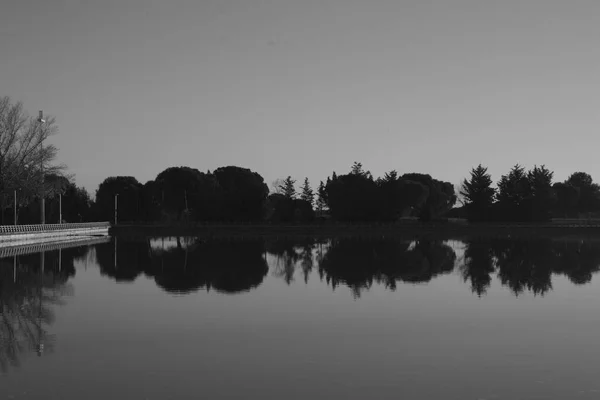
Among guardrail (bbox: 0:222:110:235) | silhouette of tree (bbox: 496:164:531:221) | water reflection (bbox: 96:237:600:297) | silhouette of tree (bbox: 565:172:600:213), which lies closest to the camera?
water reflection (bbox: 96:237:600:297)

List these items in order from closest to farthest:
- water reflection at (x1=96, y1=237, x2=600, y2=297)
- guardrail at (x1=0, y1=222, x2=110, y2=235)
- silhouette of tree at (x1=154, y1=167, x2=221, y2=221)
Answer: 1. water reflection at (x1=96, y1=237, x2=600, y2=297)
2. guardrail at (x1=0, y1=222, x2=110, y2=235)
3. silhouette of tree at (x1=154, y1=167, x2=221, y2=221)

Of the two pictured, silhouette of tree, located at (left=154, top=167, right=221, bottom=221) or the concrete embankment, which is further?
silhouette of tree, located at (left=154, top=167, right=221, bottom=221)

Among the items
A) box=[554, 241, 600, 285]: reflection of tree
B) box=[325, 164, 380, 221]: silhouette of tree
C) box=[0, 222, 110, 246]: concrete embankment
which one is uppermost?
box=[325, 164, 380, 221]: silhouette of tree

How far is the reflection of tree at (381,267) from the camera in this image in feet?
102

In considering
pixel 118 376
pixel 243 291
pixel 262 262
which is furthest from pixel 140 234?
pixel 118 376

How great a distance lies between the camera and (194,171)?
121 metres

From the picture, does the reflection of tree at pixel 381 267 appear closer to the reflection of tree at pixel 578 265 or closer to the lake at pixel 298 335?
the lake at pixel 298 335

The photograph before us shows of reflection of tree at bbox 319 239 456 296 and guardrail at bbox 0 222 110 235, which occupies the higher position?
guardrail at bbox 0 222 110 235

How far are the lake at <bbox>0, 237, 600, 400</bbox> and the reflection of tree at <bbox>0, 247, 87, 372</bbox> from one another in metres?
0.06

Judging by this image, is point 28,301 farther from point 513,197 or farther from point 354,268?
point 513,197

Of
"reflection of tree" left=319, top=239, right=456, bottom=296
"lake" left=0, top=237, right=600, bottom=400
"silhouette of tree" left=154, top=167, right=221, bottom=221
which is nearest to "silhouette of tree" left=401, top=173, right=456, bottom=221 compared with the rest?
"silhouette of tree" left=154, top=167, right=221, bottom=221

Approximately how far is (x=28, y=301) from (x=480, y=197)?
280 ft

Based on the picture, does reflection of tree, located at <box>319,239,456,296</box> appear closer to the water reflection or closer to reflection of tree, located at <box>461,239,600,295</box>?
the water reflection

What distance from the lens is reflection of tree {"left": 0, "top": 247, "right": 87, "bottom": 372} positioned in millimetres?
15469
